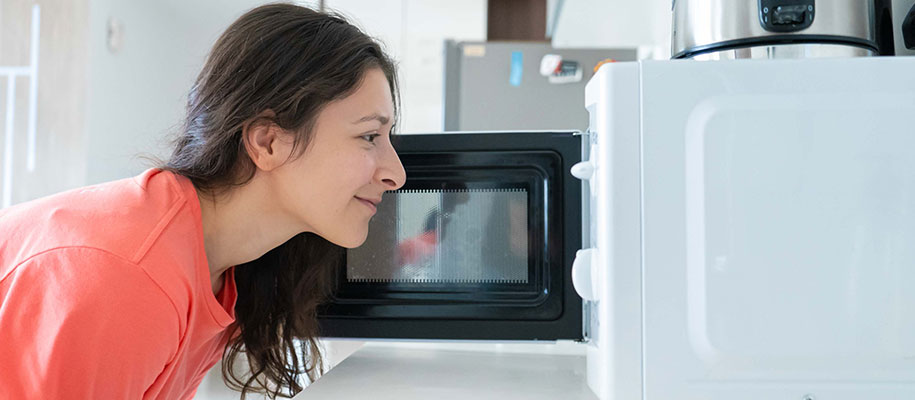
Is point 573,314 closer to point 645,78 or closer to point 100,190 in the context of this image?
point 645,78

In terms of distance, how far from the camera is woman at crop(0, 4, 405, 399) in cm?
63

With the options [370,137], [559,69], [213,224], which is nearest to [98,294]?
[213,224]

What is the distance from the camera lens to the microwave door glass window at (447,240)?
2.90 ft

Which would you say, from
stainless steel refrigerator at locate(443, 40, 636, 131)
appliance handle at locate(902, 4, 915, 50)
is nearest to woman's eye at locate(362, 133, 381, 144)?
appliance handle at locate(902, 4, 915, 50)

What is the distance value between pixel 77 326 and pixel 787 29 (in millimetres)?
690

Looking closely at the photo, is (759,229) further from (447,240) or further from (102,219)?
(102,219)

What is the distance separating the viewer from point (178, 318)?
2.27 ft

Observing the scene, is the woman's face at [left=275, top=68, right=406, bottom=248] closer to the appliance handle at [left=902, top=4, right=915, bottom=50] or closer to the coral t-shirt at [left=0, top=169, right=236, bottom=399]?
the coral t-shirt at [left=0, top=169, right=236, bottom=399]

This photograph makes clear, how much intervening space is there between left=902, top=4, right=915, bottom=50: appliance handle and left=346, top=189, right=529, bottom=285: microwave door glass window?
44 cm

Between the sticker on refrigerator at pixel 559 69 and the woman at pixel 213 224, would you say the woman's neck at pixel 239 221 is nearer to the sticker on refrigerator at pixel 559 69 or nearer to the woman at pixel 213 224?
the woman at pixel 213 224

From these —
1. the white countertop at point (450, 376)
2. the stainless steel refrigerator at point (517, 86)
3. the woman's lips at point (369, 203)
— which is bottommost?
the white countertop at point (450, 376)

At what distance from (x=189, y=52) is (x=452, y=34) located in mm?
1106

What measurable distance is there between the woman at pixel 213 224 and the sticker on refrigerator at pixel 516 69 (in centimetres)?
160

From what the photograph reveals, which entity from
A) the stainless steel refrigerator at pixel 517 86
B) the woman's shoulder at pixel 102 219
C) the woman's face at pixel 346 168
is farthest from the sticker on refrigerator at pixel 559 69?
the woman's shoulder at pixel 102 219
